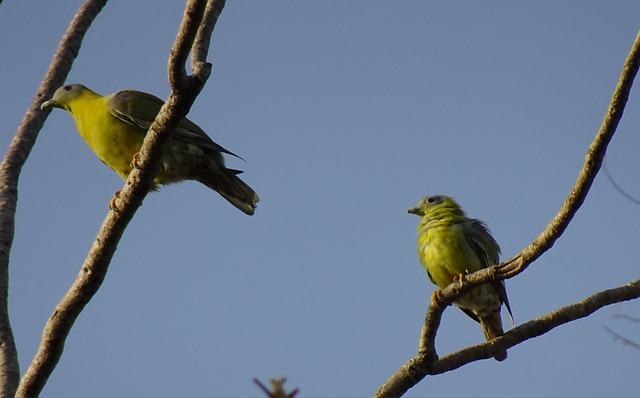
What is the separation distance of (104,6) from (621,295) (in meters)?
4.59

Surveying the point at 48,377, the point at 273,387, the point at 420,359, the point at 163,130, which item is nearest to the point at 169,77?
the point at 163,130

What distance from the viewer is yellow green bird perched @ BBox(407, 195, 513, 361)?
20.2ft

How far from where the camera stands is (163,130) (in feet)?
12.9

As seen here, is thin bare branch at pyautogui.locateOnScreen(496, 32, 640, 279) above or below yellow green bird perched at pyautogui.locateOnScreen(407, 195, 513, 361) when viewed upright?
below

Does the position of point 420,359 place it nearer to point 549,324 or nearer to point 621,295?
point 549,324

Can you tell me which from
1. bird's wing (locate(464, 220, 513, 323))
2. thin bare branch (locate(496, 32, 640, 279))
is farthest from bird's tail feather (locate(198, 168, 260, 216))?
thin bare branch (locate(496, 32, 640, 279))

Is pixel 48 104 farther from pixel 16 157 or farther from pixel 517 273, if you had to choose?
pixel 517 273

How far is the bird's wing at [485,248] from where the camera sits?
620 cm

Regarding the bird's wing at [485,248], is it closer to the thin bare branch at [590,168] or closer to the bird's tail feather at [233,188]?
the bird's tail feather at [233,188]

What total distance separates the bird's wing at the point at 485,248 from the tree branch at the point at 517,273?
1.72m

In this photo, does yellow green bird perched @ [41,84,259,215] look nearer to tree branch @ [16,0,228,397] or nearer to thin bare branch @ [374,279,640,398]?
tree branch @ [16,0,228,397]

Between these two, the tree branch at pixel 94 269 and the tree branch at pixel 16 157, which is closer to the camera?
the tree branch at pixel 94 269

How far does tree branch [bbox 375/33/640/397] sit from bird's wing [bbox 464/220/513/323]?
1.72 metres

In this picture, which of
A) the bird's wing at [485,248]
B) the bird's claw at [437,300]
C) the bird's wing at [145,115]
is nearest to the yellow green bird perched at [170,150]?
the bird's wing at [145,115]
